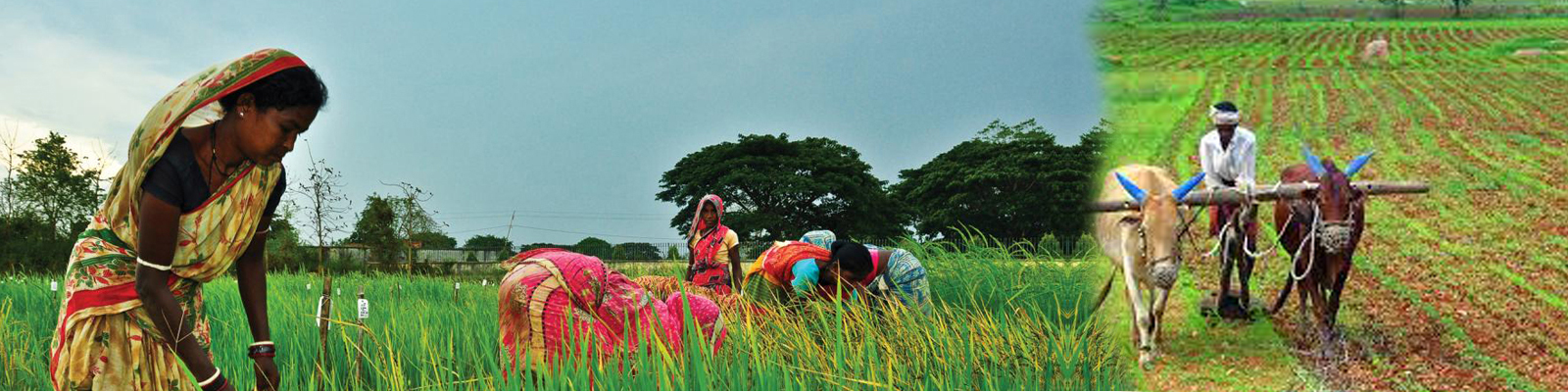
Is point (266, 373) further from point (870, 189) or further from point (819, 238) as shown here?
point (870, 189)

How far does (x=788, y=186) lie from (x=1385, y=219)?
86.6ft

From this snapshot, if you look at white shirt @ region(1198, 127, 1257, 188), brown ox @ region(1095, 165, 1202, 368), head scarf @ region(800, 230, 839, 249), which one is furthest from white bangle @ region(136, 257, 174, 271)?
head scarf @ region(800, 230, 839, 249)

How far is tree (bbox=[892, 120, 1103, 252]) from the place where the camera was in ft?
115

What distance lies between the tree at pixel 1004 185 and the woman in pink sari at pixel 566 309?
31.7m

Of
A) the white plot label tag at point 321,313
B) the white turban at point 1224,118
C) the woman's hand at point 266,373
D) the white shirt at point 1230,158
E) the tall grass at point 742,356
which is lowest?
the tall grass at point 742,356

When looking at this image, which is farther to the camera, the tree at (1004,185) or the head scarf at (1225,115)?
the tree at (1004,185)

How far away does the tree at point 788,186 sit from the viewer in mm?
36562

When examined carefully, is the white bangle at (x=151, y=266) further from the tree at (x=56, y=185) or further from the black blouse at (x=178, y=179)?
the tree at (x=56, y=185)

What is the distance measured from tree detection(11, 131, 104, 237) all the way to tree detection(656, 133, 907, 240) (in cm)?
2115

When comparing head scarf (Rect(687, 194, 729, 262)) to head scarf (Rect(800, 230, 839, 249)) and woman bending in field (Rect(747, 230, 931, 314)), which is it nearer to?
head scarf (Rect(800, 230, 839, 249))

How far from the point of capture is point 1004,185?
3625 cm

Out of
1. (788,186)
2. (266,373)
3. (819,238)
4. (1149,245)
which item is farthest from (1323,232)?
(788,186)

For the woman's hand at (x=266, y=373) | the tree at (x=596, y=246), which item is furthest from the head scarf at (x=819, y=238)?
the tree at (x=596, y=246)

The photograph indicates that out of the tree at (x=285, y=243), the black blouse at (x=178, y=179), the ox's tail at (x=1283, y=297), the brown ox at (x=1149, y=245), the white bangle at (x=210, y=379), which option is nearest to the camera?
the black blouse at (x=178, y=179)
